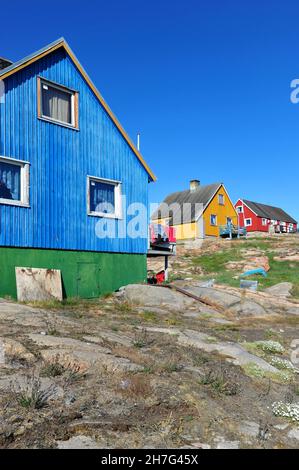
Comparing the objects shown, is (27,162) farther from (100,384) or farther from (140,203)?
(100,384)

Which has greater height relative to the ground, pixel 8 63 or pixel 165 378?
pixel 8 63

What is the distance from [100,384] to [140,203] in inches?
507

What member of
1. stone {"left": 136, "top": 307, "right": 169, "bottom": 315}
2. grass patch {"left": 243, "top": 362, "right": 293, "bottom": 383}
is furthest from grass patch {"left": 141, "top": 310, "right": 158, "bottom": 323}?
grass patch {"left": 243, "top": 362, "right": 293, "bottom": 383}

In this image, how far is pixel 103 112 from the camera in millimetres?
16875

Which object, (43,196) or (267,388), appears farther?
(43,196)

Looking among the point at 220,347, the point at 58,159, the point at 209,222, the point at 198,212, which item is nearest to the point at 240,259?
the point at 58,159

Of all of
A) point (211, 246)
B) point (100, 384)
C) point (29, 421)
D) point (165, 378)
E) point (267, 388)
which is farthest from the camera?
point (211, 246)

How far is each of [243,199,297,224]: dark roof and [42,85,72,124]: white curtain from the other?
5049cm

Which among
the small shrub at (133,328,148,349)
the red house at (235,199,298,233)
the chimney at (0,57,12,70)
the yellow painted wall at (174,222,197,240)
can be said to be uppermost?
the chimney at (0,57,12,70)

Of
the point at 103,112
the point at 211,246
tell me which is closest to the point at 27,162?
the point at 103,112

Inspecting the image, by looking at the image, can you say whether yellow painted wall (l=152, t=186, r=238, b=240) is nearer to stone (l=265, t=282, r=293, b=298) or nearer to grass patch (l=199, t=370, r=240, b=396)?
stone (l=265, t=282, r=293, b=298)

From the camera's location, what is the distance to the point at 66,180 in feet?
49.9

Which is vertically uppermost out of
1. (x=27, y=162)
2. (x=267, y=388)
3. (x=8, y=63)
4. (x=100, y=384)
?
(x=8, y=63)

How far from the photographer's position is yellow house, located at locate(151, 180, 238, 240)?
49438 mm
